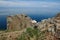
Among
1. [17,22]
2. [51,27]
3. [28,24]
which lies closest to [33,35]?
[51,27]

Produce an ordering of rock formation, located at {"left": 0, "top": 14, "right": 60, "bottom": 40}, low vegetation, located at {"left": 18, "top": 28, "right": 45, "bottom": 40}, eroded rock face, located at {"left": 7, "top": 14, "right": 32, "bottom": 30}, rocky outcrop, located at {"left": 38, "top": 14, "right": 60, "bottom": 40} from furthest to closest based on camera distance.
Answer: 1. eroded rock face, located at {"left": 7, "top": 14, "right": 32, "bottom": 30}
2. low vegetation, located at {"left": 18, "top": 28, "right": 45, "bottom": 40}
3. rock formation, located at {"left": 0, "top": 14, "right": 60, "bottom": 40}
4. rocky outcrop, located at {"left": 38, "top": 14, "right": 60, "bottom": 40}

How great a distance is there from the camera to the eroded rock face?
49.4 ft

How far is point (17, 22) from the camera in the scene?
15133 mm

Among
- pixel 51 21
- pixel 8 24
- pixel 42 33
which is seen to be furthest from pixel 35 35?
pixel 8 24

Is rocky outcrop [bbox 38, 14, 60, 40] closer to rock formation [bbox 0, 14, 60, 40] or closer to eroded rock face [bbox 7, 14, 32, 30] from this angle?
rock formation [bbox 0, 14, 60, 40]

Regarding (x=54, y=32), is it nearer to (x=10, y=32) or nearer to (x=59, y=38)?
(x=59, y=38)

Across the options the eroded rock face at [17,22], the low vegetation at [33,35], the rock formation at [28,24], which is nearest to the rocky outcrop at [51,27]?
the rock formation at [28,24]

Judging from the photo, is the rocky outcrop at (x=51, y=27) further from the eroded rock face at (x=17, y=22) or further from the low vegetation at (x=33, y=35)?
the eroded rock face at (x=17, y=22)

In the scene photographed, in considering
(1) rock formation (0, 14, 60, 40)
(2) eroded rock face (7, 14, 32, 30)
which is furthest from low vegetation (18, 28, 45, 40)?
Result: (2) eroded rock face (7, 14, 32, 30)

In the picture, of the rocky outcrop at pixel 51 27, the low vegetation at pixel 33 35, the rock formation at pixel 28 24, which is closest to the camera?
the rocky outcrop at pixel 51 27

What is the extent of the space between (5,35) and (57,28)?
3.09m

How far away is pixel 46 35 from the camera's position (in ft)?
42.1

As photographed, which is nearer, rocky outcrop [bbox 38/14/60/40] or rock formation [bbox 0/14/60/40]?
rocky outcrop [bbox 38/14/60/40]

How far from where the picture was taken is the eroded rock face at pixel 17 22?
15062 mm
